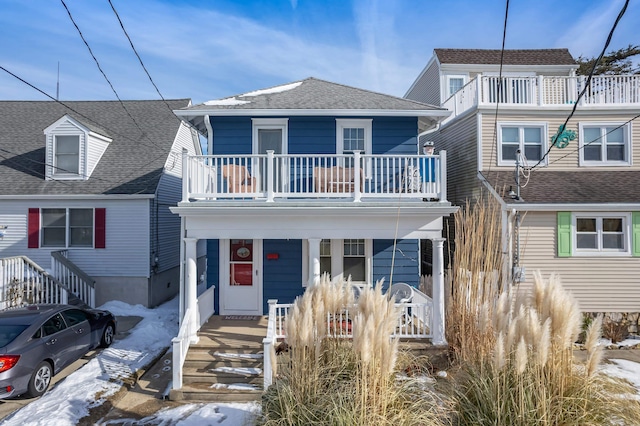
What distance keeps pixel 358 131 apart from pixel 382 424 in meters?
7.81

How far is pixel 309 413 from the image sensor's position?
10.6 ft

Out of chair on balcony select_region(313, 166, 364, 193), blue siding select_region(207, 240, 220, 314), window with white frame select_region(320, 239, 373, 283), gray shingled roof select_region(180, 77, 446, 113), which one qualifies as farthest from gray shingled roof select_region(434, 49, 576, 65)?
blue siding select_region(207, 240, 220, 314)

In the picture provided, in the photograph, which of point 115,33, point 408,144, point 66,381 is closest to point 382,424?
point 66,381

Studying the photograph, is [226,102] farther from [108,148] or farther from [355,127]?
[108,148]

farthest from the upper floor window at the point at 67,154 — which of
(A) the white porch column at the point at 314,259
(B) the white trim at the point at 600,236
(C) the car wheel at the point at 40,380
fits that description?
(B) the white trim at the point at 600,236

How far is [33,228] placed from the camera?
40.0 feet

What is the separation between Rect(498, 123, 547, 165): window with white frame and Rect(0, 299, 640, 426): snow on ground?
20.2ft

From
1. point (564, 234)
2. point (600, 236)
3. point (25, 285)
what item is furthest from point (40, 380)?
point (600, 236)

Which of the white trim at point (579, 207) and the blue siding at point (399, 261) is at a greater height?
the white trim at point (579, 207)

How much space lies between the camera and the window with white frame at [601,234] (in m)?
10.2

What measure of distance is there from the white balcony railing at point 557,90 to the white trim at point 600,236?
3.63 m

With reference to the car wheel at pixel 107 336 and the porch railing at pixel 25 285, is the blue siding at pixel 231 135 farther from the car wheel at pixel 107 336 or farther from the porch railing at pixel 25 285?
the porch railing at pixel 25 285

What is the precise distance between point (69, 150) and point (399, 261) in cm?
1172

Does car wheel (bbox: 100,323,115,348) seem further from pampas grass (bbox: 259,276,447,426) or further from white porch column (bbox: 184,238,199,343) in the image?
pampas grass (bbox: 259,276,447,426)
